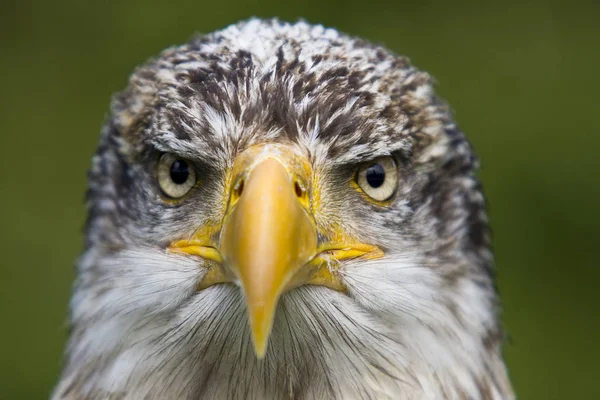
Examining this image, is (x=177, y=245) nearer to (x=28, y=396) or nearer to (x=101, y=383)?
(x=101, y=383)

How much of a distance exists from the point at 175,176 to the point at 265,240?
452 mm

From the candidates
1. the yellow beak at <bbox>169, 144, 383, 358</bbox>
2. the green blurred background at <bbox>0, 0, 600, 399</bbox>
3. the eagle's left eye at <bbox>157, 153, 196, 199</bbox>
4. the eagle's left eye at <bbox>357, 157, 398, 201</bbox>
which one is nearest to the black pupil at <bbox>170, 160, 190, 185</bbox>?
the eagle's left eye at <bbox>157, 153, 196, 199</bbox>

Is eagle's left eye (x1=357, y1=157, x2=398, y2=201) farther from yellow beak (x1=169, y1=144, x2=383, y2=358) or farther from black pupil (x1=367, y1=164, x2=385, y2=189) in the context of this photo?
yellow beak (x1=169, y1=144, x2=383, y2=358)

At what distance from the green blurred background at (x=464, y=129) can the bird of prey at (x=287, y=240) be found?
221 cm

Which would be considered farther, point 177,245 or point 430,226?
point 430,226

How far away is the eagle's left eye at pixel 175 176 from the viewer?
2.41 m

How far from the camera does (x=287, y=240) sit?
6.97 feet

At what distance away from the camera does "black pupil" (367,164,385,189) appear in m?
2.46

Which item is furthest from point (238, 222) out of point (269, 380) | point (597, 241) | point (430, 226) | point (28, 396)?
point (597, 241)

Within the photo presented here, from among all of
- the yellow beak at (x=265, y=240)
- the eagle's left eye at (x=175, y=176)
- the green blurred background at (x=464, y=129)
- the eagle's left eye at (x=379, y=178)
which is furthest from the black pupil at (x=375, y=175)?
the green blurred background at (x=464, y=129)

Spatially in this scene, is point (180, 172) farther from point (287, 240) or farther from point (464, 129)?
point (464, 129)

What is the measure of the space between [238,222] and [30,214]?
3178 millimetres

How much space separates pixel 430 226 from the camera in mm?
2568

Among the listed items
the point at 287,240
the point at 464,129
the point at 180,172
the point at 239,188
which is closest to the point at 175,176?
the point at 180,172
